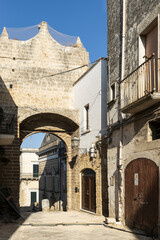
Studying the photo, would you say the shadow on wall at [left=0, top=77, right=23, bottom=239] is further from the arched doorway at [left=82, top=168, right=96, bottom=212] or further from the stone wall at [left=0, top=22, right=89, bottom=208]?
the arched doorway at [left=82, top=168, right=96, bottom=212]

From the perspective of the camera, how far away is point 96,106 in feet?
48.8

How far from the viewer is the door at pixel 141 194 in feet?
28.4

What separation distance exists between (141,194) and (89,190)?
6.20 meters

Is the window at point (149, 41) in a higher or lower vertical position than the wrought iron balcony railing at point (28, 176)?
higher

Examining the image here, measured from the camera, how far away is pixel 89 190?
603 inches

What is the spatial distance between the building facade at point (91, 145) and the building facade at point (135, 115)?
1.76 m

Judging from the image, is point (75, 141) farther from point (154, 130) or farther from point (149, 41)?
point (149, 41)

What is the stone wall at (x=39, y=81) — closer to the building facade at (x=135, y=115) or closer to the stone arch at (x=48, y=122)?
the stone arch at (x=48, y=122)

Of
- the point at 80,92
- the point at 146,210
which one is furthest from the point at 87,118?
the point at 146,210

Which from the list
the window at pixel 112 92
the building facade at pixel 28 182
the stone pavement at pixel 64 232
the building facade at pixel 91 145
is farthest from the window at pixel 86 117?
the building facade at pixel 28 182

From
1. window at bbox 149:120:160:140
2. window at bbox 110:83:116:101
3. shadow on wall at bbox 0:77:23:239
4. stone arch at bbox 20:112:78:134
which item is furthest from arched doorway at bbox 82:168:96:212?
window at bbox 149:120:160:140

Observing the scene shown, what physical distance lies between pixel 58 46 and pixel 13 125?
535cm

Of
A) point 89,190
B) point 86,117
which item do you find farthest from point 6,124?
point 89,190

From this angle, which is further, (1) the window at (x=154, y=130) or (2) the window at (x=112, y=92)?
(2) the window at (x=112, y=92)
